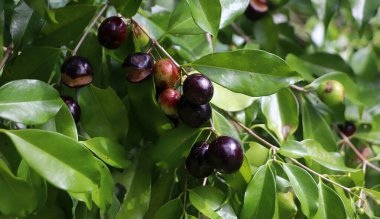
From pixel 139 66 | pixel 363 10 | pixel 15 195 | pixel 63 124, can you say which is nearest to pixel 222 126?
pixel 139 66

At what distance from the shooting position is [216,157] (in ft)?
2.98

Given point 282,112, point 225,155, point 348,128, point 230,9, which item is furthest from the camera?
point 348,128

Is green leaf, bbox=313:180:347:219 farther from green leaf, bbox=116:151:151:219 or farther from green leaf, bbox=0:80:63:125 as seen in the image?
green leaf, bbox=0:80:63:125

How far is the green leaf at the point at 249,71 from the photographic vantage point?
953 millimetres

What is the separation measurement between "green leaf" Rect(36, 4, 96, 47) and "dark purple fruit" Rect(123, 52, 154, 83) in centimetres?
17

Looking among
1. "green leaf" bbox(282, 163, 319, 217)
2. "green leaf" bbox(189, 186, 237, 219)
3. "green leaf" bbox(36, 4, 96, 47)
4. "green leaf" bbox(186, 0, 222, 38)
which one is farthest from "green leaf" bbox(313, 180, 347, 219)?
"green leaf" bbox(36, 4, 96, 47)

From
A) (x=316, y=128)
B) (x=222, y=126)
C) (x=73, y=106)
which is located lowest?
(x=316, y=128)

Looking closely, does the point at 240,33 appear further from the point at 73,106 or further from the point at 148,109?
the point at 73,106

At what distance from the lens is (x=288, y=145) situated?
104cm

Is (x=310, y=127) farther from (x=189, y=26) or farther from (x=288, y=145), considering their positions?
(x=189, y=26)

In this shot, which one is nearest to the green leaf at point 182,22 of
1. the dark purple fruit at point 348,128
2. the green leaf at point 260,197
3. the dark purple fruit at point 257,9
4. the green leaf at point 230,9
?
the green leaf at point 230,9

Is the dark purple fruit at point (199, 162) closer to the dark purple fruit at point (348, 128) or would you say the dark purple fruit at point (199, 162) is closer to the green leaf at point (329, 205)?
the green leaf at point (329, 205)

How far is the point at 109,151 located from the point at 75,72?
0.17m

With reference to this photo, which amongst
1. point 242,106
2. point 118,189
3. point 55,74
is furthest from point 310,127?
point 55,74
